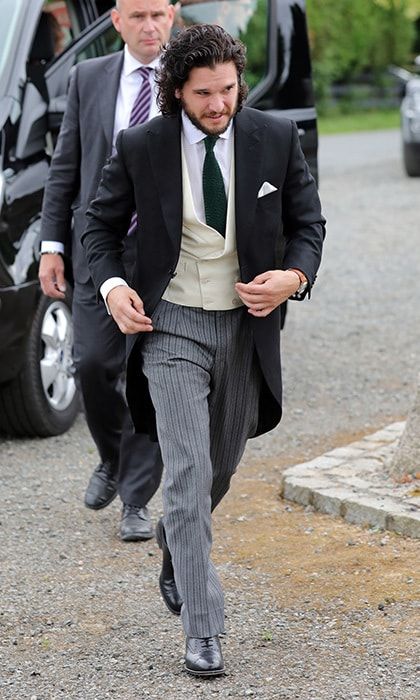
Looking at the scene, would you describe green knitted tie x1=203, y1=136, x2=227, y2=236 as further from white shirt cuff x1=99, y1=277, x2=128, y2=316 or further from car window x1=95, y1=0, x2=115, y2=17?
car window x1=95, y1=0, x2=115, y2=17

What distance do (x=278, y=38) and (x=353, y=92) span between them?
37.1 metres

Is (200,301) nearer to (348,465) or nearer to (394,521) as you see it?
(394,521)

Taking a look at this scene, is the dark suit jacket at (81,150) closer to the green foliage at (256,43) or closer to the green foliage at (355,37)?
the green foliage at (256,43)

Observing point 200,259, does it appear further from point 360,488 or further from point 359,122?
point 359,122

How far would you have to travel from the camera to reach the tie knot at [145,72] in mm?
5223

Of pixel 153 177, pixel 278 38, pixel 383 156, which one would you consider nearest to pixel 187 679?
pixel 153 177

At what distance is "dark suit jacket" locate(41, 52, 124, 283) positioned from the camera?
5160mm

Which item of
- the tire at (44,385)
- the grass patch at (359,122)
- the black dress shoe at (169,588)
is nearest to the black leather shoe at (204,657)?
the black dress shoe at (169,588)

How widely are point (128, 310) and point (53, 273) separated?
1372 millimetres

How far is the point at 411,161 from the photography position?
63.5ft

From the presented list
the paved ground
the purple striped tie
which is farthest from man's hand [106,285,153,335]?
the paved ground

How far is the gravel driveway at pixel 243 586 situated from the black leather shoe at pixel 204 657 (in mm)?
44

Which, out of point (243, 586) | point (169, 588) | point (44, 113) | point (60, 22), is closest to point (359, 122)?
point (60, 22)

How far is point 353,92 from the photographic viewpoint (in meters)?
43.9
